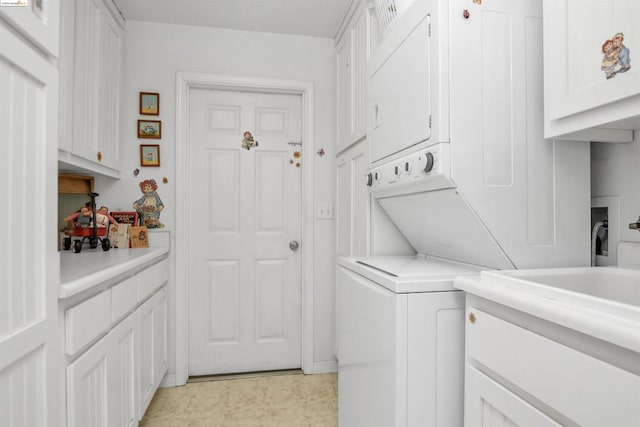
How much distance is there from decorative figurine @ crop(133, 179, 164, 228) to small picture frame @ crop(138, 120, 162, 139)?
316 mm

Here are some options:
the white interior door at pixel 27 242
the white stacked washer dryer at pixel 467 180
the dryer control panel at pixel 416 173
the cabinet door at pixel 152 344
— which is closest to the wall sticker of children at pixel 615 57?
the white stacked washer dryer at pixel 467 180

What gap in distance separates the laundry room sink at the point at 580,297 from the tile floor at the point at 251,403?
1.51 meters

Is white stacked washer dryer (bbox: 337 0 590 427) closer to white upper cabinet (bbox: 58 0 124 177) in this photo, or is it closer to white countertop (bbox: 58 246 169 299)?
white countertop (bbox: 58 246 169 299)

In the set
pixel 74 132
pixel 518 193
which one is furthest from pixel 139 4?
pixel 518 193

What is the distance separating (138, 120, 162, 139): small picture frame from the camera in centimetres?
252

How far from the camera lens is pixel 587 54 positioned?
962mm

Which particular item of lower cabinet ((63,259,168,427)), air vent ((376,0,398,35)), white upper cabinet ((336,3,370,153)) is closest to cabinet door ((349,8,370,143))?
white upper cabinet ((336,3,370,153))

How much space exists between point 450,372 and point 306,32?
248 cm

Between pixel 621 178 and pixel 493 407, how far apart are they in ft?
2.91

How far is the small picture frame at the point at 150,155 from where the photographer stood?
2.52 meters

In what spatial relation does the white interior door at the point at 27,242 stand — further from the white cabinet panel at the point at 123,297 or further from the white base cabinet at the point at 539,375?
the white base cabinet at the point at 539,375

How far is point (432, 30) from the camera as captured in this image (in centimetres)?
121

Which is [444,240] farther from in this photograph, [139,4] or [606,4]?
[139,4]

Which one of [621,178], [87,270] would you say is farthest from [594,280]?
[87,270]
